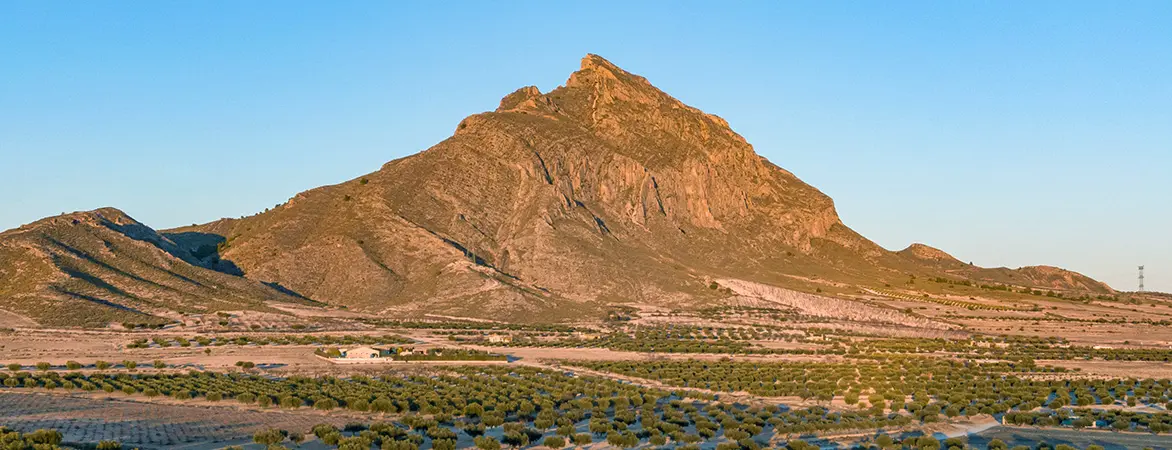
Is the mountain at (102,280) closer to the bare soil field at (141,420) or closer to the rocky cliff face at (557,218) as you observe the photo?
the rocky cliff face at (557,218)

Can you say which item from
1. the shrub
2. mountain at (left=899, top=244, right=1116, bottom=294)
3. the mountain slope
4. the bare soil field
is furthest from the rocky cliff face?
the shrub

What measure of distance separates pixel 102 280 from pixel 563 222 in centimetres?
5389

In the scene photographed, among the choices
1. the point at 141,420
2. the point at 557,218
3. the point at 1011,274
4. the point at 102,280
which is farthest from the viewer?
the point at 1011,274

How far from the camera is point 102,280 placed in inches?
4112

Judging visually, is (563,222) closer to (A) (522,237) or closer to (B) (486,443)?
(A) (522,237)

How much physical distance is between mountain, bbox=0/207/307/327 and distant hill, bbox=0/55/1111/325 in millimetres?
259

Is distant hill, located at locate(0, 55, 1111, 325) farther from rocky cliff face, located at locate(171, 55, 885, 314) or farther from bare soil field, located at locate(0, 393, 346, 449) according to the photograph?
bare soil field, located at locate(0, 393, 346, 449)

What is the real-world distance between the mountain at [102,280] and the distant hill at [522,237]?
0.85 ft

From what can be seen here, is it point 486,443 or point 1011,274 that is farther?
point 1011,274

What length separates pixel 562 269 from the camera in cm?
12294

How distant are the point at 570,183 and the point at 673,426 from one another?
342 ft

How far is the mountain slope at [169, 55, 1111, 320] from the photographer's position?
120 m

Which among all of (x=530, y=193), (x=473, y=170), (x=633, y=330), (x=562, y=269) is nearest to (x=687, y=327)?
(x=633, y=330)

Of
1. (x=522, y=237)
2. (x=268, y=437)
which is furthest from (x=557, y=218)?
(x=268, y=437)
